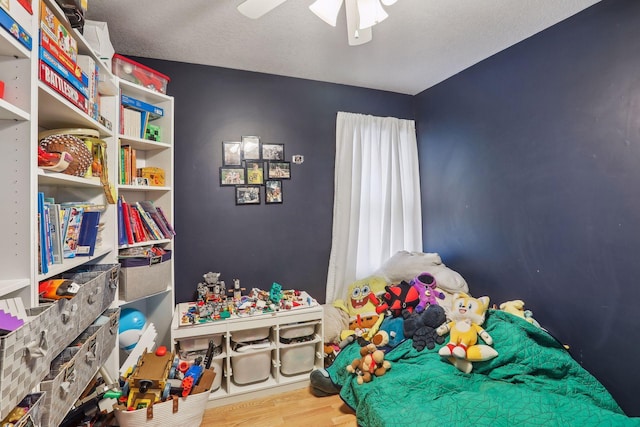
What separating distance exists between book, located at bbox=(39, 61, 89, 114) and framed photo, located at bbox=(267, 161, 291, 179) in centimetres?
143

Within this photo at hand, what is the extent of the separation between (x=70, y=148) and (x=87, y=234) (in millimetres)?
412

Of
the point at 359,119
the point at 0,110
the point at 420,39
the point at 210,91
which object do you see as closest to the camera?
the point at 0,110

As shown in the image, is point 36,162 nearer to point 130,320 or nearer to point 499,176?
point 130,320

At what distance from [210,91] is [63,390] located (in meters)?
2.16

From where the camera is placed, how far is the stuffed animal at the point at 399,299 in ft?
7.72

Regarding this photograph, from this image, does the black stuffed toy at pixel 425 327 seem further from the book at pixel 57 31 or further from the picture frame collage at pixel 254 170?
the book at pixel 57 31

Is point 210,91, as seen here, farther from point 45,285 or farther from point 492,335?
point 492,335

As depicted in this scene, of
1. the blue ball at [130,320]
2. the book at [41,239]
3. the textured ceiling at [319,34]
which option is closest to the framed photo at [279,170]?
the textured ceiling at [319,34]

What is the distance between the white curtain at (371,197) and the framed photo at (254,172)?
689 mm

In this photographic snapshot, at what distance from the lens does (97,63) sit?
1.59 meters

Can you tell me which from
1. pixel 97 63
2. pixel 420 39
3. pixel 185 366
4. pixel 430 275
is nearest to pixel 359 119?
pixel 420 39

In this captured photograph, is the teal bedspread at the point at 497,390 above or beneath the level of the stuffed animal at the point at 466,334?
beneath

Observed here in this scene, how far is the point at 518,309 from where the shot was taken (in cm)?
217

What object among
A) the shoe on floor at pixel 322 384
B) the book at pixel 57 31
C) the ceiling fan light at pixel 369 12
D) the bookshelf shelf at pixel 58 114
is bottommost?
the shoe on floor at pixel 322 384
